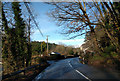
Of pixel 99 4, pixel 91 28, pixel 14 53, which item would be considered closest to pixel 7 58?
pixel 14 53

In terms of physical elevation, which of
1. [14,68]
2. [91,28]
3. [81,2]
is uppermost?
[81,2]

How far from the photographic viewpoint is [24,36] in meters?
18.6

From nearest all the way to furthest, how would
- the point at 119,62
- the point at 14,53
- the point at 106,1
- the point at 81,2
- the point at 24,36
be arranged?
the point at 106,1, the point at 119,62, the point at 81,2, the point at 14,53, the point at 24,36

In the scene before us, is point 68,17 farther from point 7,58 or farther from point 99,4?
point 7,58

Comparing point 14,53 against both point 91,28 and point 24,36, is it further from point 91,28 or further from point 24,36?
point 91,28

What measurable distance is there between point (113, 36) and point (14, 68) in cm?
1222

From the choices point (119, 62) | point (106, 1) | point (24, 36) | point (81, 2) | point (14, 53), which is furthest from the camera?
point (24, 36)

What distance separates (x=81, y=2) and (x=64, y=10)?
217 cm

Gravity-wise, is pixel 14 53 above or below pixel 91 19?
below

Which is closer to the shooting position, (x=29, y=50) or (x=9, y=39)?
(x=9, y=39)

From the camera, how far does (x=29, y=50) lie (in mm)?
18656

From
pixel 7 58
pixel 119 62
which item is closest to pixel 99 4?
pixel 119 62

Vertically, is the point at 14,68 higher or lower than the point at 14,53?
lower

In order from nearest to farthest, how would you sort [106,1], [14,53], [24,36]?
[106,1] → [14,53] → [24,36]
